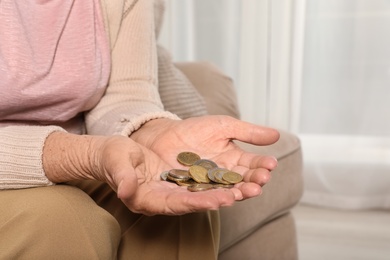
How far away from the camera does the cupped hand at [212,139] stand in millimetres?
1056

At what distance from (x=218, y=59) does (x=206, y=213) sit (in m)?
1.77

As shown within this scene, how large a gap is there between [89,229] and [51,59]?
1.56ft

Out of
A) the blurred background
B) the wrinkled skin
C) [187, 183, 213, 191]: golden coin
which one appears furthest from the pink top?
the blurred background

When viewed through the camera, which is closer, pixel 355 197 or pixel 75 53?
pixel 75 53

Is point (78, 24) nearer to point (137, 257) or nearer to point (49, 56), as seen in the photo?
point (49, 56)

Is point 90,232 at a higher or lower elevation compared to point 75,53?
lower

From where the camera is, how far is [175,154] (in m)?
1.09

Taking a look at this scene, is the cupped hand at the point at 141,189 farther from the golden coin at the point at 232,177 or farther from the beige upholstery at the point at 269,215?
the beige upholstery at the point at 269,215

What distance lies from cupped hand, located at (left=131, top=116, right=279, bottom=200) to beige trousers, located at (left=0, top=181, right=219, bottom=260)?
0.35ft

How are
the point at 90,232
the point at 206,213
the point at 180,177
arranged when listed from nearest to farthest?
the point at 90,232 → the point at 180,177 → the point at 206,213

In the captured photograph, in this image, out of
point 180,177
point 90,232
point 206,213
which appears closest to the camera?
point 90,232

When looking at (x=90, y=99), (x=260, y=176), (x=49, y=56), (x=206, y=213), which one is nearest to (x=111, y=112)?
(x=90, y=99)

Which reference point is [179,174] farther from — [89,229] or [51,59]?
[51,59]

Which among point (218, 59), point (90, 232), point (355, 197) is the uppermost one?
point (90, 232)
